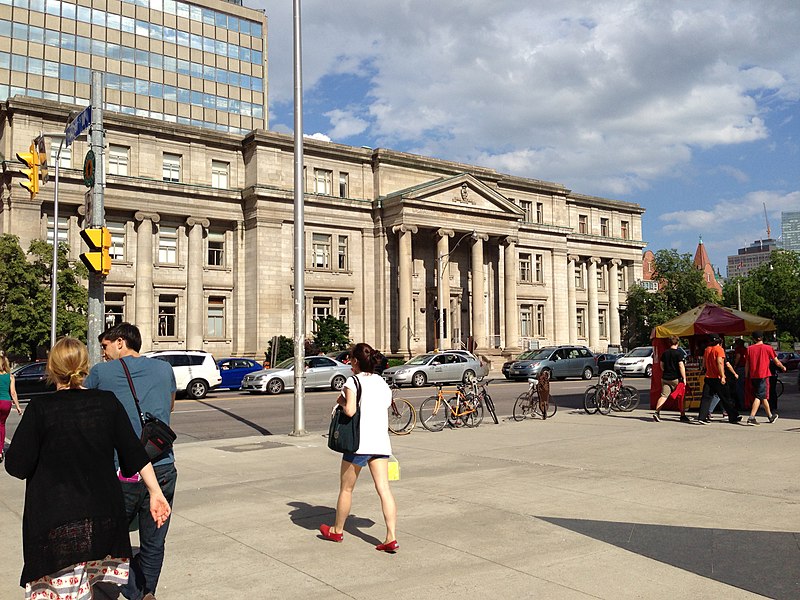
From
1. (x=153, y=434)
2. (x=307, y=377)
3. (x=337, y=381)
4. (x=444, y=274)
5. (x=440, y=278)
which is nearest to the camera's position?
(x=153, y=434)

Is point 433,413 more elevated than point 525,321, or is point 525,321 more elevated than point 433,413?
point 525,321

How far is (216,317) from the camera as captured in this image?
47.8 metres

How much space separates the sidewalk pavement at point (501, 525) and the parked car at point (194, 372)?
1539cm

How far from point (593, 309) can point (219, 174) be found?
3603cm

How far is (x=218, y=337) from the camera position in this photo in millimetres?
47594

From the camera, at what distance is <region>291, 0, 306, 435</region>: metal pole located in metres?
15.9

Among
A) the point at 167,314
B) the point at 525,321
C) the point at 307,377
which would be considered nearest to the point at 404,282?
the point at 167,314

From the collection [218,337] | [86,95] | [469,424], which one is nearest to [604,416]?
[469,424]

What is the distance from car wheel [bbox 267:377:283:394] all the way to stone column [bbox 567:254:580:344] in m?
39.2

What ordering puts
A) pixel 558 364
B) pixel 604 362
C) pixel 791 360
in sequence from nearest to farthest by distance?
pixel 558 364, pixel 604 362, pixel 791 360

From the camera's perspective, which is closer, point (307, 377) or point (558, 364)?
point (307, 377)

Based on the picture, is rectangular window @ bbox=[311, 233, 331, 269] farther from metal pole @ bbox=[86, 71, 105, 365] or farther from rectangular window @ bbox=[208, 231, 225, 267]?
metal pole @ bbox=[86, 71, 105, 365]

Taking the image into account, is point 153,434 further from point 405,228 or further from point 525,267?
point 525,267

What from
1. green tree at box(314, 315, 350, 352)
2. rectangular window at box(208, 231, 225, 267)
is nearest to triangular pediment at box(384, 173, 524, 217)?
green tree at box(314, 315, 350, 352)
